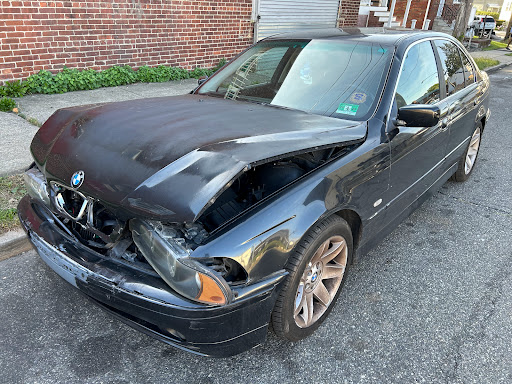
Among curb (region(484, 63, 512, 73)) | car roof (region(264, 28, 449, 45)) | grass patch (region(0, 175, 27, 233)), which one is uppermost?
car roof (region(264, 28, 449, 45))

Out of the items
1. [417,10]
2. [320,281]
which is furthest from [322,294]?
[417,10]

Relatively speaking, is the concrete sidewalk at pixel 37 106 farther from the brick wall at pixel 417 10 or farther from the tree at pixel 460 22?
the brick wall at pixel 417 10

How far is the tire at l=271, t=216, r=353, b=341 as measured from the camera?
2.09 meters

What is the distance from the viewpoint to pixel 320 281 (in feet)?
7.95

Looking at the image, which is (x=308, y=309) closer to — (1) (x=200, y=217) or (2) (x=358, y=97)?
(1) (x=200, y=217)

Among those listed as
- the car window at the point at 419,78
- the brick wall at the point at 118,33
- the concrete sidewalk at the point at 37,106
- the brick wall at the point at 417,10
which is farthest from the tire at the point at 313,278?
the brick wall at the point at 417,10

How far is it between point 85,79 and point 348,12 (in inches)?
333

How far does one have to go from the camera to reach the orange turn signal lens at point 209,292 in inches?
69.5

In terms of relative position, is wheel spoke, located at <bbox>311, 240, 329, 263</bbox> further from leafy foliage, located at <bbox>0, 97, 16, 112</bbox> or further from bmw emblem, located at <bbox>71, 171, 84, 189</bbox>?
leafy foliage, located at <bbox>0, 97, 16, 112</bbox>

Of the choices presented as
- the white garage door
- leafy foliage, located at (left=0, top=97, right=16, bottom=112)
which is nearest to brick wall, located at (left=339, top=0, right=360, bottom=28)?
the white garage door

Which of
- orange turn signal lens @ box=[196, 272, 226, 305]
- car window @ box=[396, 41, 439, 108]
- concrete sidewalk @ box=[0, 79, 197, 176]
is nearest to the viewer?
orange turn signal lens @ box=[196, 272, 226, 305]

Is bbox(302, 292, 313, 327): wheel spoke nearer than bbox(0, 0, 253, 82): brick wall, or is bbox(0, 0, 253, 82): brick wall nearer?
bbox(302, 292, 313, 327): wheel spoke

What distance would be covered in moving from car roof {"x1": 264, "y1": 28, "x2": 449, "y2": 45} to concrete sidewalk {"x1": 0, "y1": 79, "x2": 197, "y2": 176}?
9.72ft

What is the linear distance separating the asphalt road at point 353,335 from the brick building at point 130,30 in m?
4.47
